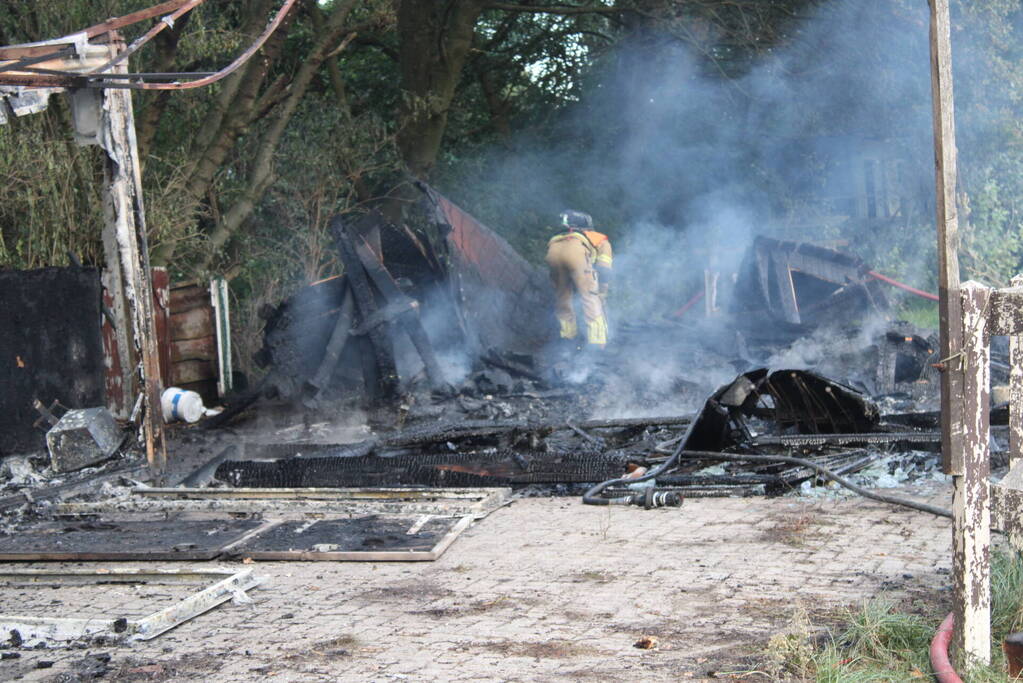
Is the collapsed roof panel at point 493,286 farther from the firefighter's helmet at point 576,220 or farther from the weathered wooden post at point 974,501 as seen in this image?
the weathered wooden post at point 974,501

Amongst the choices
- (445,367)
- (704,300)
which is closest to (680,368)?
(445,367)

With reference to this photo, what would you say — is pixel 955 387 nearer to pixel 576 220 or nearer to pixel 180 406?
pixel 180 406

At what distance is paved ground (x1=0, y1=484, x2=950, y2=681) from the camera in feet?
13.3

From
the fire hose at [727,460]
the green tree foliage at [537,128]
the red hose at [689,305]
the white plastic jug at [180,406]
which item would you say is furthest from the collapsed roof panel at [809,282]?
the white plastic jug at [180,406]

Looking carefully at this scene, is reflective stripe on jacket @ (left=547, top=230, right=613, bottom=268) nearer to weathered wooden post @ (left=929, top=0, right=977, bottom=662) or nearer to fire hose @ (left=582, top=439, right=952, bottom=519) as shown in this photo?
fire hose @ (left=582, top=439, right=952, bottom=519)

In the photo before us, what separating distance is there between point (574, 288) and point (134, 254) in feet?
19.8

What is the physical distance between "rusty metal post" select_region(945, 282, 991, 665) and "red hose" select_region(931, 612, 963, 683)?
0.06 meters

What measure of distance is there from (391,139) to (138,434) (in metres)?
9.67

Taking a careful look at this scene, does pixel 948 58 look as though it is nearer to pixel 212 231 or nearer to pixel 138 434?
pixel 138 434

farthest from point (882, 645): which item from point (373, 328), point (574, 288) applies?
point (574, 288)

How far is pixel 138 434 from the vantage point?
354 inches

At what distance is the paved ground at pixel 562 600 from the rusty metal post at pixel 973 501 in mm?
807

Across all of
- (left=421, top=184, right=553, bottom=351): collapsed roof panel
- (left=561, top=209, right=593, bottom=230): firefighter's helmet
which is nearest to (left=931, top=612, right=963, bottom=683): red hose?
(left=421, top=184, right=553, bottom=351): collapsed roof panel

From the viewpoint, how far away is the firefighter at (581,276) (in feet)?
43.1
